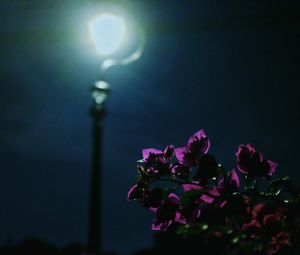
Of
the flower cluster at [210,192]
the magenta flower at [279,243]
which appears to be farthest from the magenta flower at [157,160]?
the magenta flower at [279,243]

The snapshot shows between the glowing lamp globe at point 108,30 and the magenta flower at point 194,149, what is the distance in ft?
18.8

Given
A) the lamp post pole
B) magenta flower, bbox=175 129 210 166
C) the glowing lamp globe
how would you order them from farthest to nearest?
the lamp post pole
the glowing lamp globe
magenta flower, bbox=175 129 210 166

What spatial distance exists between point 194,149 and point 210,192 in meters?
0.21

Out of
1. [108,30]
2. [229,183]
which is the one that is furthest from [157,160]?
[108,30]

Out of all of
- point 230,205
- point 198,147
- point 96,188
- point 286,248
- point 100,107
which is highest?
point 100,107

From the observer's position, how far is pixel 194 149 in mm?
2053

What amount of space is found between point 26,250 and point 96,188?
2699 centimetres

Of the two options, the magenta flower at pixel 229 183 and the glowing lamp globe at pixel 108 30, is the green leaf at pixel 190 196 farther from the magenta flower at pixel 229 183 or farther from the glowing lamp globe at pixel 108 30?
the glowing lamp globe at pixel 108 30

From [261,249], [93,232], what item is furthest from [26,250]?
[261,249]

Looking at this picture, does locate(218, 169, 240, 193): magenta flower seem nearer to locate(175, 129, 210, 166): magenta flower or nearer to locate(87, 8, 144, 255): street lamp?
locate(175, 129, 210, 166): magenta flower

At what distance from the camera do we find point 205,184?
1.96 m

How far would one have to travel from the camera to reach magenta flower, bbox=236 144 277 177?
1.99 m

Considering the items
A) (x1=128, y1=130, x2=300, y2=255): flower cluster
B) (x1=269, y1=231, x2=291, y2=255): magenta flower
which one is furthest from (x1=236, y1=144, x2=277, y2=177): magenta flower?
(x1=269, y1=231, x2=291, y2=255): magenta flower

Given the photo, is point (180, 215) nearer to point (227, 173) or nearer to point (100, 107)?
point (227, 173)
